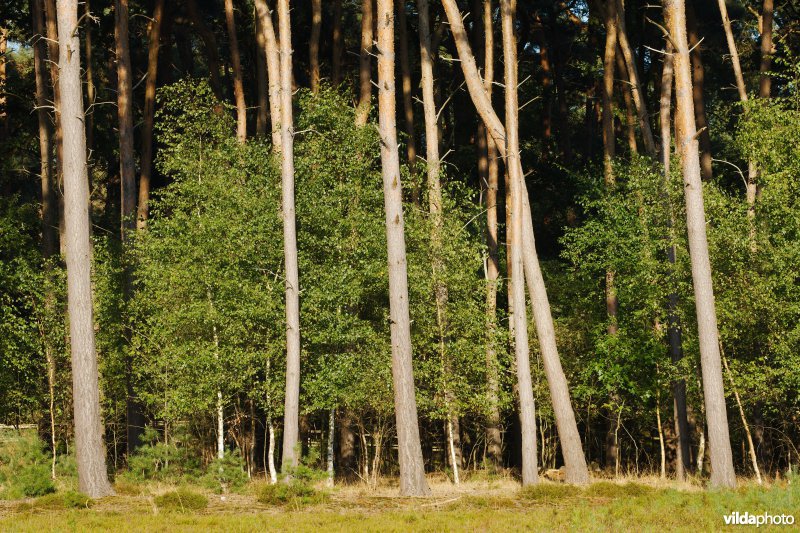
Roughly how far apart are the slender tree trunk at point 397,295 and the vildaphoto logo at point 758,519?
5441 millimetres

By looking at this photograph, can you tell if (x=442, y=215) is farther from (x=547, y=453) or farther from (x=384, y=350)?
(x=547, y=453)

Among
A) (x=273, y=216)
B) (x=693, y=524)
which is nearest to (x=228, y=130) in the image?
(x=273, y=216)

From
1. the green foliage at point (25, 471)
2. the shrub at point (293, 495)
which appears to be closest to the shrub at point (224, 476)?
the shrub at point (293, 495)

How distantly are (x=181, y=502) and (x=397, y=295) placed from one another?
4828 millimetres

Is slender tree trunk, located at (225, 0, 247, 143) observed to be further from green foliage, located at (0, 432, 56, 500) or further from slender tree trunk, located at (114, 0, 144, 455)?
green foliage, located at (0, 432, 56, 500)

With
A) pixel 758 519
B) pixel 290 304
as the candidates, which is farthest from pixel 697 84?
pixel 758 519

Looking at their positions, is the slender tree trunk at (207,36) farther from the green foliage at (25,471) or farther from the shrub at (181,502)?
the shrub at (181,502)

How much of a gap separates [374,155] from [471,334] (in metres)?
4.33

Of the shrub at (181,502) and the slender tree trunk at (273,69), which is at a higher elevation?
the slender tree trunk at (273,69)

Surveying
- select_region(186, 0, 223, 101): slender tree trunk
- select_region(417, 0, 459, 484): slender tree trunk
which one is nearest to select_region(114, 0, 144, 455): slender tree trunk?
select_region(186, 0, 223, 101): slender tree trunk

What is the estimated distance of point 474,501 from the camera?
567 inches

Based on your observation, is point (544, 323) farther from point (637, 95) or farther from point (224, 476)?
point (637, 95)

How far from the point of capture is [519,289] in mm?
16984

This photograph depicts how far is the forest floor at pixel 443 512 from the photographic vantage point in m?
11.4
